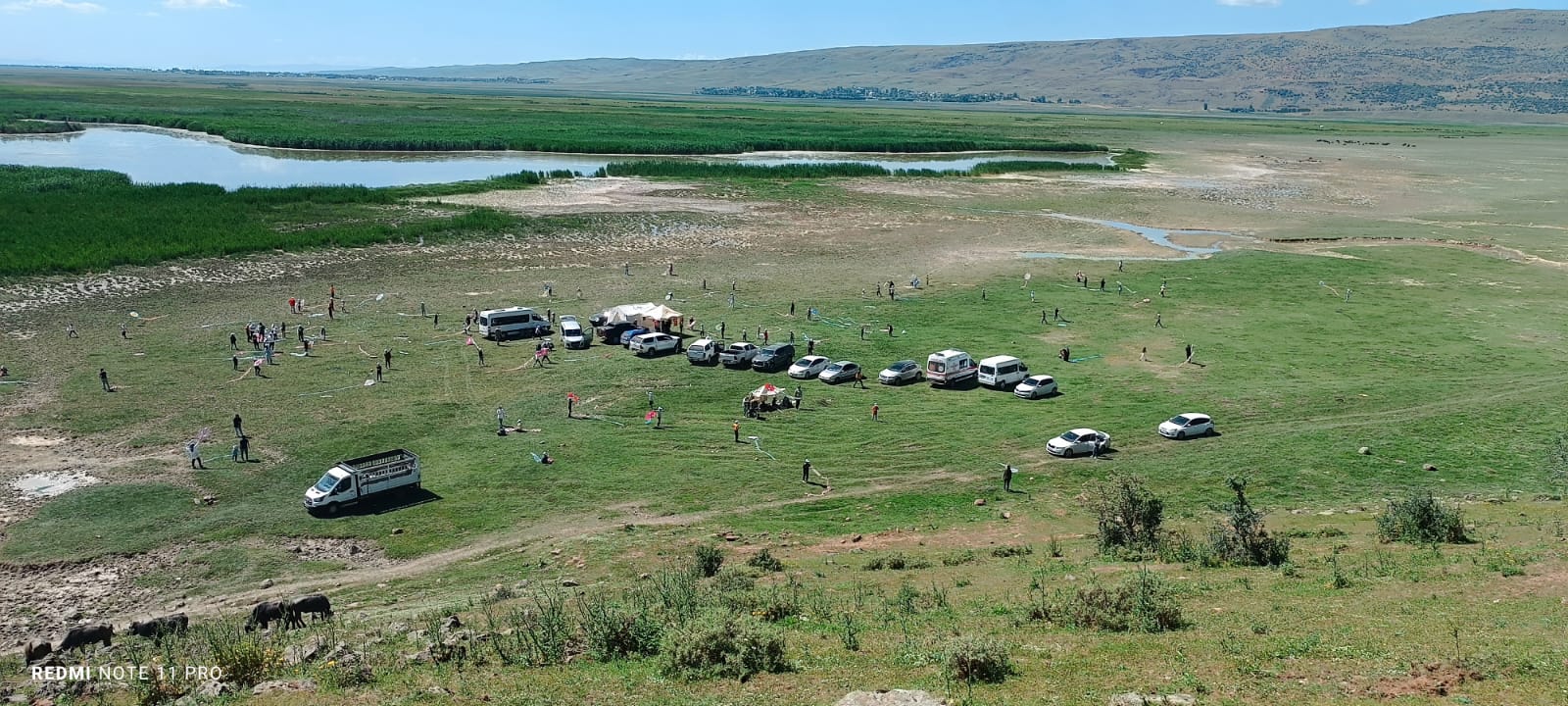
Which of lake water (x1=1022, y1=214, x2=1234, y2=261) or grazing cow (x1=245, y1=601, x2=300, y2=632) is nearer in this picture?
grazing cow (x1=245, y1=601, x2=300, y2=632)

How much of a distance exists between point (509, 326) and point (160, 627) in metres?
31.8

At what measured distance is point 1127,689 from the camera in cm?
1673

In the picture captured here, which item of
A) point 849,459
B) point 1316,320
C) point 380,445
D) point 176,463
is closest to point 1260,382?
point 1316,320

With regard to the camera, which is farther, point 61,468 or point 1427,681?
point 61,468

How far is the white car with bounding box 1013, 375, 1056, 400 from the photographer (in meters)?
44.8

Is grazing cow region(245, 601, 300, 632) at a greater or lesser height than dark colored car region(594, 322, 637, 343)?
lesser

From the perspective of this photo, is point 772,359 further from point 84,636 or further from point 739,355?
point 84,636

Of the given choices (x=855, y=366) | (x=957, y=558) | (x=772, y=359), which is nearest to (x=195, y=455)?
(x=772, y=359)

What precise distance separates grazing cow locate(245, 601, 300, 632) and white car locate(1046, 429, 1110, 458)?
25.9m

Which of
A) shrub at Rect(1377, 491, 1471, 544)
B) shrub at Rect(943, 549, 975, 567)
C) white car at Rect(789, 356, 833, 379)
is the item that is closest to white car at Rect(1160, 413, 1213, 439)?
shrub at Rect(1377, 491, 1471, 544)

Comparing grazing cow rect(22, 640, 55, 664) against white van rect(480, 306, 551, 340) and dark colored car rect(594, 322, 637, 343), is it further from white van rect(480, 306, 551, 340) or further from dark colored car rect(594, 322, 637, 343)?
dark colored car rect(594, 322, 637, 343)

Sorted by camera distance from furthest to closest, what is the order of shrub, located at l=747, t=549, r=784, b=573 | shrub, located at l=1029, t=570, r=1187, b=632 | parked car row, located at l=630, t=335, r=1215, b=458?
parked car row, located at l=630, t=335, r=1215, b=458, shrub, located at l=747, t=549, r=784, b=573, shrub, located at l=1029, t=570, r=1187, b=632

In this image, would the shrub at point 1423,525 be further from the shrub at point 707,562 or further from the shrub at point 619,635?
the shrub at point 619,635

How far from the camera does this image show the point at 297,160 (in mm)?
136375
